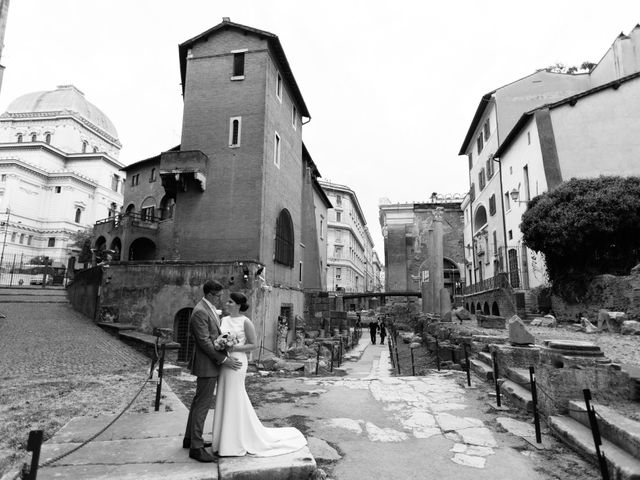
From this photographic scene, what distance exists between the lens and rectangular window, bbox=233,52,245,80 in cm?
1984

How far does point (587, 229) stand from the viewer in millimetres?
15352

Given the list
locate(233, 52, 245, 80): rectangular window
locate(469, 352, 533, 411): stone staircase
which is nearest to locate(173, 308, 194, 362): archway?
locate(469, 352, 533, 411): stone staircase

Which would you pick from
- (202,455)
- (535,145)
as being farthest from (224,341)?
(535,145)

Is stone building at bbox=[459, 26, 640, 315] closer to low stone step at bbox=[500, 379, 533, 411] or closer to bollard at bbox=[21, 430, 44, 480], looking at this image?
low stone step at bbox=[500, 379, 533, 411]

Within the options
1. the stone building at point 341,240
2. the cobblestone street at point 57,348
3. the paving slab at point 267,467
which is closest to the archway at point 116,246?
the cobblestone street at point 57,348

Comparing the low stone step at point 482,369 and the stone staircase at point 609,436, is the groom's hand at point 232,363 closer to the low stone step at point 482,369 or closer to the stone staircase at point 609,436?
the stone staircase at point 609,436

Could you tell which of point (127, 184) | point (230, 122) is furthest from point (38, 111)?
point (230, 122)

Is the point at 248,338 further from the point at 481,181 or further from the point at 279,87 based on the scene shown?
the point at 481,181

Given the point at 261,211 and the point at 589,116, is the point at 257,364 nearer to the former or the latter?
the point at 261,211

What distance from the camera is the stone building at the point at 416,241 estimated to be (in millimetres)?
46969

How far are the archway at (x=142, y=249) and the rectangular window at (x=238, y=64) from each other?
12.1 metres

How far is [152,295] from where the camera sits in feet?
52.9

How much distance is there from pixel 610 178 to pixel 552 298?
5671 mm

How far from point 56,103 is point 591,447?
7113 centimetres
